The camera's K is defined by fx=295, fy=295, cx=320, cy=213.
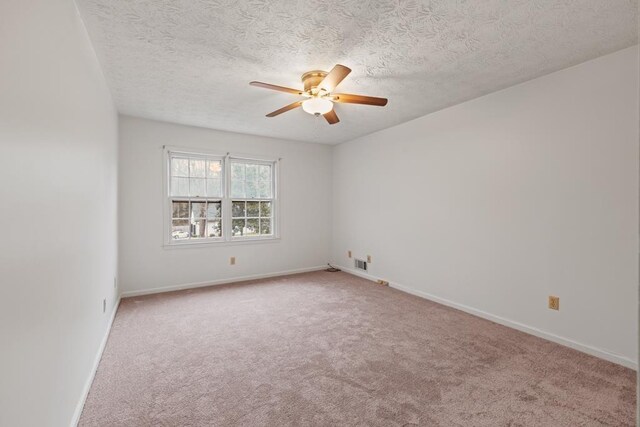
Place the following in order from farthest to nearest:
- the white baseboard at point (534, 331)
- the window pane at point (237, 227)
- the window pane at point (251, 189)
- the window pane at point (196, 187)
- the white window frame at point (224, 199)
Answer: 1. the window pane at point (251, 189)
2. the window pane at point (237, 227)
3. the window pane at point (196, 187)
4. the white window frame at point (224, 199)
5. the white baseboard at point (534, 331)

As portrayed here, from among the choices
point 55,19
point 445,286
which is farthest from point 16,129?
point 445,286

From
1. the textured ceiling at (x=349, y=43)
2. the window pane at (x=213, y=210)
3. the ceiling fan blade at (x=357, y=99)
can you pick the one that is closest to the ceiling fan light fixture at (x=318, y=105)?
the ceiling fan blade at (x=357, y=99)

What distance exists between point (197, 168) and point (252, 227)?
1290mm

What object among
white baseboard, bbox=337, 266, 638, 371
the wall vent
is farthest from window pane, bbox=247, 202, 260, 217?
white baseboard, bbox=337, 266, 638, 371

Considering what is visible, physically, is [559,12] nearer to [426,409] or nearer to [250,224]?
[426,409]

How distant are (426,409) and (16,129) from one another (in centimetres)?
240

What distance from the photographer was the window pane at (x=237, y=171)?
4.86 meters

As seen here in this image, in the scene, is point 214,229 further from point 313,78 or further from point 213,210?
point 313,78

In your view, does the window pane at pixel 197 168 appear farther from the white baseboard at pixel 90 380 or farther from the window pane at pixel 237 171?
the white baseboard at pixel 90 380

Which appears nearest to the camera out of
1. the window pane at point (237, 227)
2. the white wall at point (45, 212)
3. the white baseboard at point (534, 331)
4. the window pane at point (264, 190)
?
the white wall at point (45, 212)

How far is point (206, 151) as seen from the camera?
453cm

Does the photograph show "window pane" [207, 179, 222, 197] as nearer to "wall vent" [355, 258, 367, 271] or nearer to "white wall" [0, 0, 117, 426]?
"white wall" [0, 0, 117, 426]

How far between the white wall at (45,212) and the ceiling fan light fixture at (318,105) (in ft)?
5.37

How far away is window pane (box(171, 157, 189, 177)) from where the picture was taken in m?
4.39
